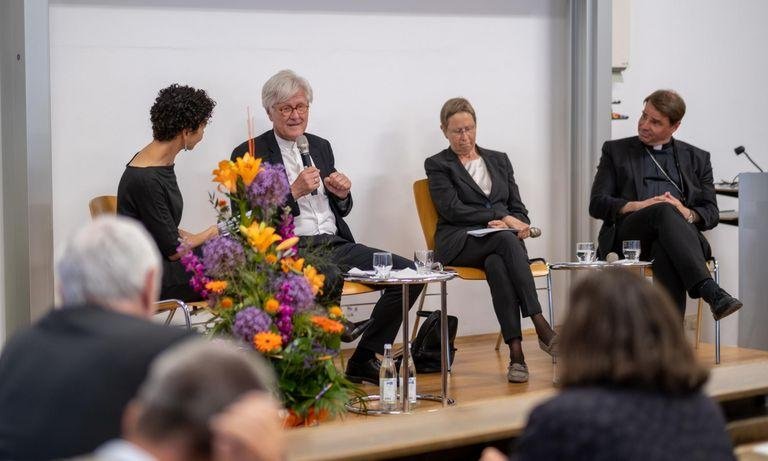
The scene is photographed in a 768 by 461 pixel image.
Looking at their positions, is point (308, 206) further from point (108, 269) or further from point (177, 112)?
point (108, 269)

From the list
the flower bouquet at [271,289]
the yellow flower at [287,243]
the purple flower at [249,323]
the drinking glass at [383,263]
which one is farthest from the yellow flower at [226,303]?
the drinking glass at [383,263]

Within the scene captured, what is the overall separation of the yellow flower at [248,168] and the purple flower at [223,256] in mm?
201

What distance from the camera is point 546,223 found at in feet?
21.7

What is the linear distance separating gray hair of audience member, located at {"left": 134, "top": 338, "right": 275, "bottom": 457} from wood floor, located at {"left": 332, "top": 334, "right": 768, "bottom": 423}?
2.96 meters

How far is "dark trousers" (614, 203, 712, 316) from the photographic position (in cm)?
521

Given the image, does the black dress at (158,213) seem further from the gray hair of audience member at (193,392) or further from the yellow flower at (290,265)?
the gray hair of audience member at (193,392)

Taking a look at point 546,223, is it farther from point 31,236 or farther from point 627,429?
point 627,429

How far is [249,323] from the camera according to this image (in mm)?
3148

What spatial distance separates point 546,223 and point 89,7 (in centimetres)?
305

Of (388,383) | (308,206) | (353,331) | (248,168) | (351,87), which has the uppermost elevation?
(351,87)

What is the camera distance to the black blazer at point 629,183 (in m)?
5.58

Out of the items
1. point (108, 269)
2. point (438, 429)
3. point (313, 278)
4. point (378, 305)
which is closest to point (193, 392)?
point (108, 269)

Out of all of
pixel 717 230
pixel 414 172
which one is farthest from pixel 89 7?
pixel 717 230

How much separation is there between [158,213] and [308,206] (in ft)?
3.03
